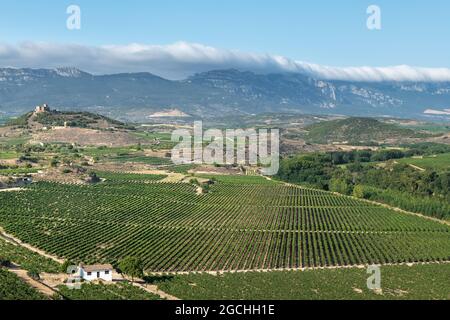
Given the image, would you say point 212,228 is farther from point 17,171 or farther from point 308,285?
point 17,171

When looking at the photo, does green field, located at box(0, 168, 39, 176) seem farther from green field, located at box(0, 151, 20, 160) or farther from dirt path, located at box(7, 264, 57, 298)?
dirt path, located at box(7, 264, 57, 298)

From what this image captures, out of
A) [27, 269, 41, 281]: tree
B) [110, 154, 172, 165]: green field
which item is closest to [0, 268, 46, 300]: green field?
[27, 269, 41, 281]: tree

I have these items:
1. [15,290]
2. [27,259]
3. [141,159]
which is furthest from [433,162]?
[15,290]

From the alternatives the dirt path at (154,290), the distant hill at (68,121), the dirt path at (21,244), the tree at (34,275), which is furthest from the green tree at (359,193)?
the distant hill at (68,121)

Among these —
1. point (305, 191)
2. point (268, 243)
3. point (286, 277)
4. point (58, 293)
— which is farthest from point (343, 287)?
point (305, 191)

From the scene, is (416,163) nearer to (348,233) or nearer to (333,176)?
(333,176)

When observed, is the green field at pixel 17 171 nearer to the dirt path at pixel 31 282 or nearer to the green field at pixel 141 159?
the green field at pixel 141 159
